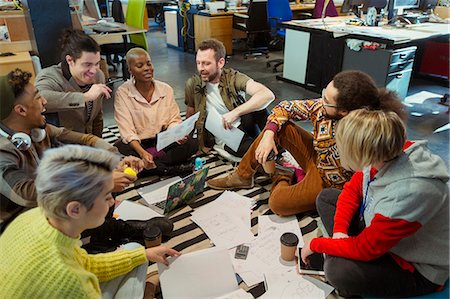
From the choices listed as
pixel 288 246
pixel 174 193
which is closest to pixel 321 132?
pixel 288 246

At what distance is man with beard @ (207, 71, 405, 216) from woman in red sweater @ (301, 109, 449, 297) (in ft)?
1.43

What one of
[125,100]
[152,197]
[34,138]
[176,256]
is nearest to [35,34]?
[125,100]

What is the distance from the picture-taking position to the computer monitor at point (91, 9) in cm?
440

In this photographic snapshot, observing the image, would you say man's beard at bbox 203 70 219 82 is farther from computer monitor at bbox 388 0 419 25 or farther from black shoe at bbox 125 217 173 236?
computer monitor at bbox 388 0 419 25

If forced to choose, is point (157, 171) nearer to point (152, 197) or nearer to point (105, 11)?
point (152, 197)

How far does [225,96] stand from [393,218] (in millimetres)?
1513

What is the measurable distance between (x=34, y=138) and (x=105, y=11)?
791cm

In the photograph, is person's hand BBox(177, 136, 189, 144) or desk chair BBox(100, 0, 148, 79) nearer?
person's hand BBox(177, 136, 189, 144)

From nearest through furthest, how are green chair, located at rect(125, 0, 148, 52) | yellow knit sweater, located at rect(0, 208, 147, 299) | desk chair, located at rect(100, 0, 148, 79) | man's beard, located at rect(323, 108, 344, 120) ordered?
yellow knit sweater, located at rect(0, 208, 147, 299) < man's beard, located at rect(323, 108, 344, 120) < desk chair, located at rect(100, 0, 148, 79) < green chair, located at rect(125, 0, 148, 52)

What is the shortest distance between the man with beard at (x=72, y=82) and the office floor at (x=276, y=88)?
1193 mm

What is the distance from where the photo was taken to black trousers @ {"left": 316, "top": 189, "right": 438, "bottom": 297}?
125 cm

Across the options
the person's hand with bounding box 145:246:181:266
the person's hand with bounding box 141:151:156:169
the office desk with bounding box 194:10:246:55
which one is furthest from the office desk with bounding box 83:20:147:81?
the person's hand with bounding box 145:246:181:266

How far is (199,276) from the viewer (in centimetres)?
142

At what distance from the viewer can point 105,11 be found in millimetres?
8469
